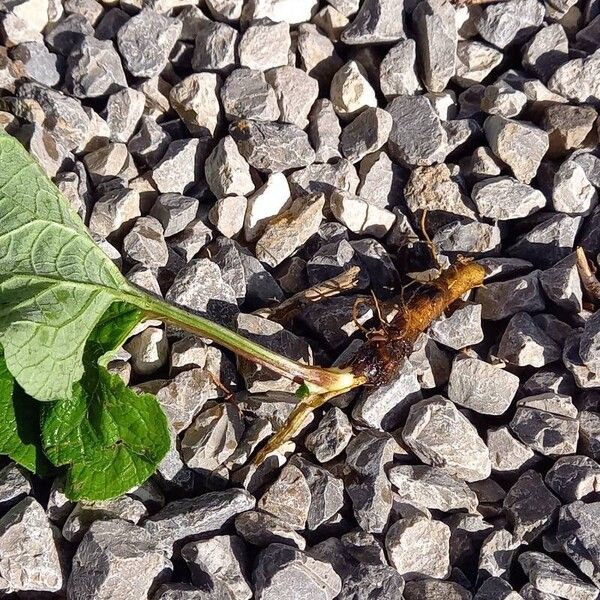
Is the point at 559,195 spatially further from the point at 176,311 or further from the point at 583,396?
the point at 176,311

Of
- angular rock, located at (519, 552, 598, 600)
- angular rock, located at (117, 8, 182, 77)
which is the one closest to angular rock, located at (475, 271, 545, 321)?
angular rock, located at (519, 552, 598, 600)

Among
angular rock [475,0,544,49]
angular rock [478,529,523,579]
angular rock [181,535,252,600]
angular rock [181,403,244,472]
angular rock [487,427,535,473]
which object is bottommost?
angular rock [478,529,523,579]

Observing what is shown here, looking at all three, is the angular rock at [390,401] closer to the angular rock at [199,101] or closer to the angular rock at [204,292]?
the angular rock at [204,292]

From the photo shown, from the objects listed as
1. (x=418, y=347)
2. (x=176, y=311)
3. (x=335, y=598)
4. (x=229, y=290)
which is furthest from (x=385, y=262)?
(x=335, y=598)

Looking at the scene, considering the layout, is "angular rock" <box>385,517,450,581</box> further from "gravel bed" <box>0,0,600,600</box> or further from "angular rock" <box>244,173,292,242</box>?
"angular rock" <box>244,173,292,242</box>

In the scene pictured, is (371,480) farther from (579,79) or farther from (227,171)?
(579,79)

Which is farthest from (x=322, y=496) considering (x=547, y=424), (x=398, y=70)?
(x=398, y=70)
